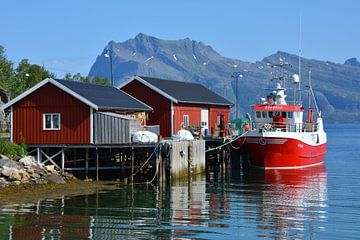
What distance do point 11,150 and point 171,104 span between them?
13863mm

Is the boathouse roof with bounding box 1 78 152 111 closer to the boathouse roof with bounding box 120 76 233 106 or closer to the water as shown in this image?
the boathouse roof with bounding box 120 76 233 106

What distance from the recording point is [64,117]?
127 feet

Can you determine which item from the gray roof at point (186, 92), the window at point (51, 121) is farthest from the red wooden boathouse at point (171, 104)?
the window at point (51, 121)

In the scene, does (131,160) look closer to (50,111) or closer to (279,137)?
(50,111)

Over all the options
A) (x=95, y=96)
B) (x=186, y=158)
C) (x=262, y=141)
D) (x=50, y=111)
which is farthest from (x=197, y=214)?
(x=262, y=141)

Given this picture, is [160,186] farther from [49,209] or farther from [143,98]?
[143,98]

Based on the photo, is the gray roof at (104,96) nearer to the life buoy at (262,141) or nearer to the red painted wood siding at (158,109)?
the red painted wood siding at (158,109)

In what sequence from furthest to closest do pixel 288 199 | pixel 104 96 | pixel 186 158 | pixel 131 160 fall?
1. pixel 104 96
2. pixel 186 158
3. pixel 131 160
4. pixel 288 199

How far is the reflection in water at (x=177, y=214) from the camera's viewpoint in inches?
931

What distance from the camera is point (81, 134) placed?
38.3 metres

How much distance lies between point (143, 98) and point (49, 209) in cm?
2185

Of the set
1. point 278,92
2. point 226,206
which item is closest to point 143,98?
point 278,92

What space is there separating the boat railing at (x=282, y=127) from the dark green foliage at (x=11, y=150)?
56.5 ft

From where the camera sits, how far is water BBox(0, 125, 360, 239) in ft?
77.6
